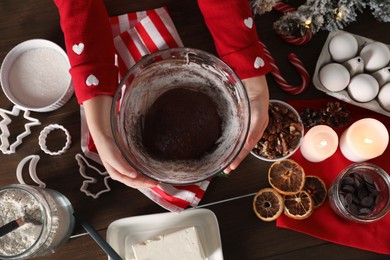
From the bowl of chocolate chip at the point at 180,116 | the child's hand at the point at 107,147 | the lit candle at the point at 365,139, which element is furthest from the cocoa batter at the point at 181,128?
the lit candle at the point at 365,139

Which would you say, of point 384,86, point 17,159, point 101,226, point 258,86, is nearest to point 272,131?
point 258,86

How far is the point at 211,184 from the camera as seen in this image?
0.74m

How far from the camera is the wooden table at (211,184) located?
740 millimetres

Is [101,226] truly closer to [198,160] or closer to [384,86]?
[198,160]

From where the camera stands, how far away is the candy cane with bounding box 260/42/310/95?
0.76 meters

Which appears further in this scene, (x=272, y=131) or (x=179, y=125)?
(x=272, y=131)

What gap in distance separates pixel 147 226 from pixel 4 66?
424 millimetres

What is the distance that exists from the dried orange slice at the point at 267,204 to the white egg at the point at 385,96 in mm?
276

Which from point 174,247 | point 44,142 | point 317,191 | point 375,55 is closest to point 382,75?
point 375,55

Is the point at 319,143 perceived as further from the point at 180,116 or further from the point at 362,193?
the point at 180,116

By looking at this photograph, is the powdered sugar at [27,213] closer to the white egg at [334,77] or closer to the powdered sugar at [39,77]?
the powdered sugar at [39,77]

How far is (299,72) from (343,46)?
0.10 meters

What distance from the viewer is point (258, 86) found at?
2.26ft

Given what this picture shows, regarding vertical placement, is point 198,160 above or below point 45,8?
below
